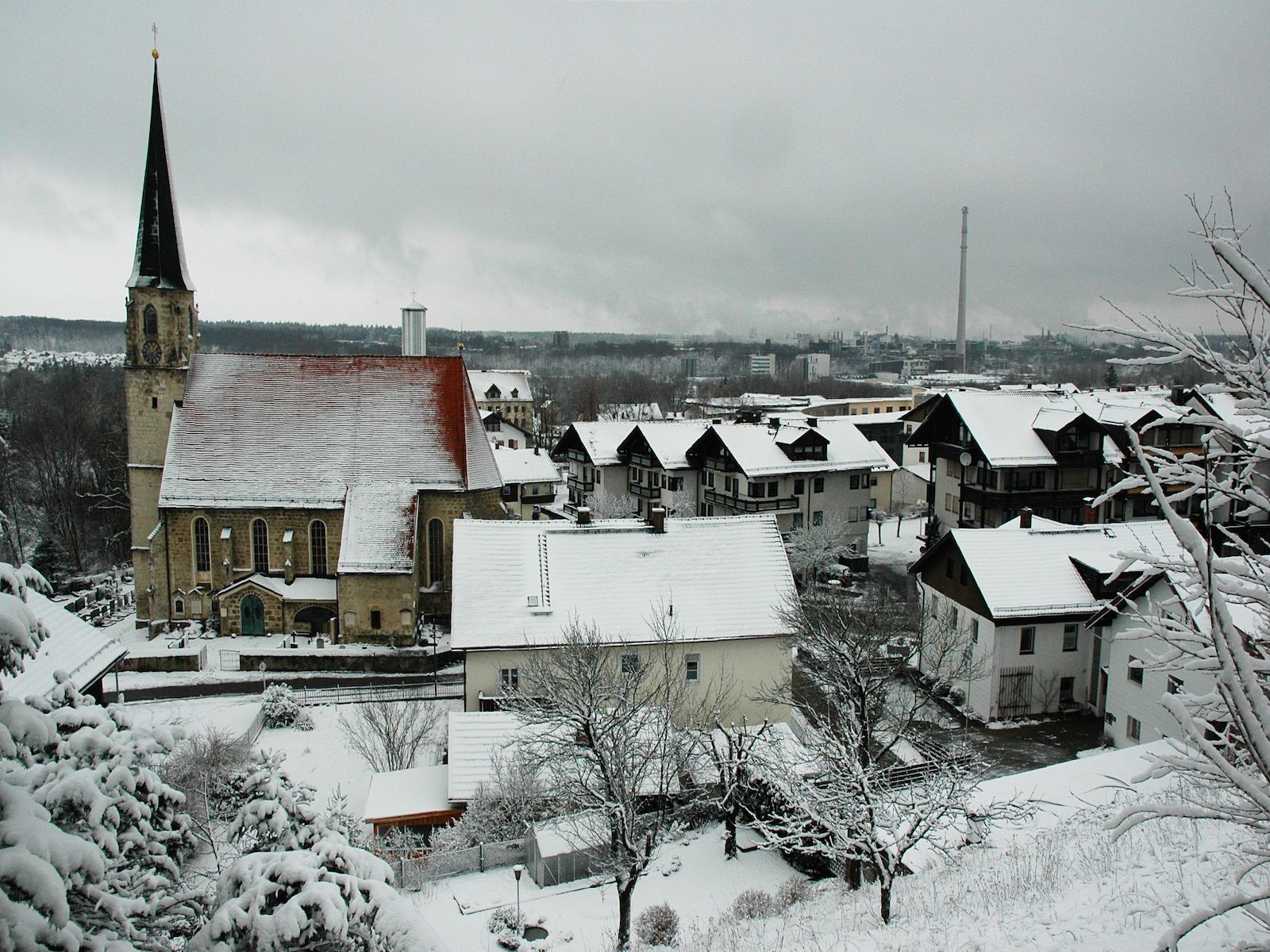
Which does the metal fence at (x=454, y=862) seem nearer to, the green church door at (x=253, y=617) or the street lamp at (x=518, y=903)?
the street lamp at (x=518, y=903)

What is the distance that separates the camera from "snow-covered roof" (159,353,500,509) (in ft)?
124

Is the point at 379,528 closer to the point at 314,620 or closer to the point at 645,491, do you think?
the point at 314,620

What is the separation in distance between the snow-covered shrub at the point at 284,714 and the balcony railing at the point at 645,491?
26.7 m

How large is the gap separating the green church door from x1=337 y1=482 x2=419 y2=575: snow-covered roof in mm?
4099

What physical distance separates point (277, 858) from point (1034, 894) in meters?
8.58

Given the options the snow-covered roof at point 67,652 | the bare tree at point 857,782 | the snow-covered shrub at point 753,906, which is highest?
the snow-covered roof at point 67,652

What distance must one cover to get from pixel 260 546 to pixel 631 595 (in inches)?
783

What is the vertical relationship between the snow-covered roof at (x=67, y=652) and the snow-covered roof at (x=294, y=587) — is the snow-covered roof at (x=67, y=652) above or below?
above

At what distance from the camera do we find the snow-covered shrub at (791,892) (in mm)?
15680

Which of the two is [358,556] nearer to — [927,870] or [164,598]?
[164,598]

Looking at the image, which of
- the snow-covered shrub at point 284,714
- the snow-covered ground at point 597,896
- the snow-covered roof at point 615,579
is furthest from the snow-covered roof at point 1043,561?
the snow-covered shrub at point 284,714

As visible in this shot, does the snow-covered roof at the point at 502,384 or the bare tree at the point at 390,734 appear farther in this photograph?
the snow-covered roof at the point at 502,384

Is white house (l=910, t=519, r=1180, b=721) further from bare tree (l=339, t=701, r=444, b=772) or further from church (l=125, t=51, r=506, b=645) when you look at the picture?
church (l=125, t=51, r=506, b=645)

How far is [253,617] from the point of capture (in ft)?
120
